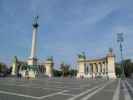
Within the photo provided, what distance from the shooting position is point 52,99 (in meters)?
11.4

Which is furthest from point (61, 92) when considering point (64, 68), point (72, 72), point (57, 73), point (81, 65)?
point (72, 72)

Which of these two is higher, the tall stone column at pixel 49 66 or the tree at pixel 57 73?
the tall stone column at pixel 49 66

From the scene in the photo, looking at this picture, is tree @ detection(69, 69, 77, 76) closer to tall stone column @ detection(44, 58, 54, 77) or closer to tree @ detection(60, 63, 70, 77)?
tree @ detection(60, 63, 70, 77)

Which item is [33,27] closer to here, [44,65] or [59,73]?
[44,65]

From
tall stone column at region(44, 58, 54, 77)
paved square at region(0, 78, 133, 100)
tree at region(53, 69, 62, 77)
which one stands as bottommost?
paved square at region(0, 78, 133, 100)

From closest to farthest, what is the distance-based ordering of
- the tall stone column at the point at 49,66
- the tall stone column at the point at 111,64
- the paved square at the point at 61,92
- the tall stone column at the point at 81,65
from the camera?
the paved square at the point at 61,92, the tall stone column at the point at 111,64, the tall stone column at the point at 81,65, the tall stone column at the point at 49,66

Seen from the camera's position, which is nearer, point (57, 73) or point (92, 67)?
point (92, 67)

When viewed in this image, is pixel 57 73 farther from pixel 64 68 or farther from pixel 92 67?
pixel 92 67

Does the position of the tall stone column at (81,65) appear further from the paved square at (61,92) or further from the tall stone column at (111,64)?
the paved square at (61,92)

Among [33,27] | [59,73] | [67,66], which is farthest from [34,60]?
[59,73]

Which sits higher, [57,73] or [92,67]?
[92,67]

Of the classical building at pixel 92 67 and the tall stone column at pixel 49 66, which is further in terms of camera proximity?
the tall stone column at pixel 49 66

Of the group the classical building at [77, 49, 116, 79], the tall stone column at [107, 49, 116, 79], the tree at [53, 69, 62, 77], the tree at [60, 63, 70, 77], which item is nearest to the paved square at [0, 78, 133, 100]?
the tall stone column at [107, 49, 116, 79]

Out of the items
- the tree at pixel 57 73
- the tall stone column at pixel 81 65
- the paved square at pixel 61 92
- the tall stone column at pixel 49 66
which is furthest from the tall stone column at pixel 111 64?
the paved square at pixel 61 92
